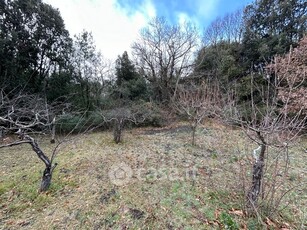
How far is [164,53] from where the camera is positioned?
41.5 ft

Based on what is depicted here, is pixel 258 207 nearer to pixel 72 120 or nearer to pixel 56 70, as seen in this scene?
pixel 72 120

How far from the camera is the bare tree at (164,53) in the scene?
40.5 feet

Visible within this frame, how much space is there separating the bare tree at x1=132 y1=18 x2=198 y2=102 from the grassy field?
8.30 metres

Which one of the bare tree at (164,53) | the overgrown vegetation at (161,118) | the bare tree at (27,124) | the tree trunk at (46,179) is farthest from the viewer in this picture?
the bare tree at (164,53)

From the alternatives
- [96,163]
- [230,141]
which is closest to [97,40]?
[96,163]

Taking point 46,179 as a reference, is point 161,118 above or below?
above

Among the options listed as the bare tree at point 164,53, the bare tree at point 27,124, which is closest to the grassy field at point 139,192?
the bare tree at point 27,124

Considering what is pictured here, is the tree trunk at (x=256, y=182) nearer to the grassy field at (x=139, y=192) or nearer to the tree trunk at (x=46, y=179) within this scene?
the grassy field at (x=139, y=192)

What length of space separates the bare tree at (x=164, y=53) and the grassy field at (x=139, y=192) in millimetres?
8303

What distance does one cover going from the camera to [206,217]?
241 centimetres

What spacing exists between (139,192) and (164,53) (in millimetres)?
11426

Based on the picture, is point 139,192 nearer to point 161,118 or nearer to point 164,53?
point 161,118

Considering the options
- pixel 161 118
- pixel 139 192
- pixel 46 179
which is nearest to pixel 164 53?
pixel 161 118

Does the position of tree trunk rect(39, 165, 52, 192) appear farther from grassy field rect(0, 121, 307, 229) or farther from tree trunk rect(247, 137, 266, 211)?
tree trunk rect(247, 137, 266, 211)
